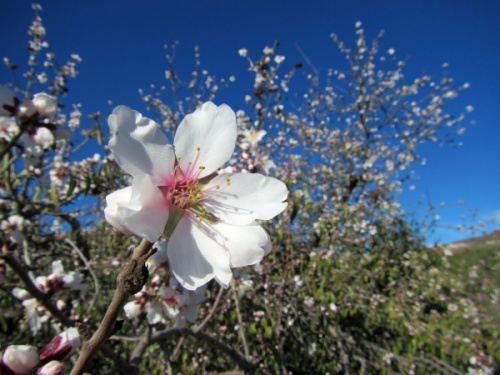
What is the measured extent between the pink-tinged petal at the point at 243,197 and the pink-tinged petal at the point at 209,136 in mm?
52

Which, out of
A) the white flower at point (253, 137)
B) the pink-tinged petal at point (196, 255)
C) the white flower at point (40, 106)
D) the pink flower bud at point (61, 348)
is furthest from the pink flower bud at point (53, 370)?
the white flower at point (253, 137)

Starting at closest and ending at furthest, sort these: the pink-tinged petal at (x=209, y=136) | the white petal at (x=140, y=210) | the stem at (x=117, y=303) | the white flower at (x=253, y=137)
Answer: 1. the stem at (x=117, y=303)
2. the white petal at (x=140, y=210)
3. the pink-tinged petal at (x=209, y=136)
4. the white flower at (x=253, y=137)

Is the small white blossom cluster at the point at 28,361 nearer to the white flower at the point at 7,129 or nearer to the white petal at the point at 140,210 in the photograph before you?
the white petal at the point at 140,210

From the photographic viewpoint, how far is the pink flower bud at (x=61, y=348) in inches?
27.0

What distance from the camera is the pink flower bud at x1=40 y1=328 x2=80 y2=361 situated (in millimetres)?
685

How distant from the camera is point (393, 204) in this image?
8.74 m

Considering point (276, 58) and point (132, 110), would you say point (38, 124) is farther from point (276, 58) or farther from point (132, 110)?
point (276, 58)

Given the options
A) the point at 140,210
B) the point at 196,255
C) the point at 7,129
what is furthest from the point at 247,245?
the point at 7,129

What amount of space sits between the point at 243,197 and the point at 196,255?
0.55ft

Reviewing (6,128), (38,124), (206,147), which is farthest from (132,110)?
(6,128)

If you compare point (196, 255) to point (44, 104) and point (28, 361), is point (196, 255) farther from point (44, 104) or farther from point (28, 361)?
point (44, 104)

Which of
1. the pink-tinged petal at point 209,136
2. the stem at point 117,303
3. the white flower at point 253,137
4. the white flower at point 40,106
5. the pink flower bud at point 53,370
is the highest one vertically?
the white flower at point 253,137

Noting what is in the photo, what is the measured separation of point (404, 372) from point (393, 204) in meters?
6.70

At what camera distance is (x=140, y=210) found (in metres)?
0.59
